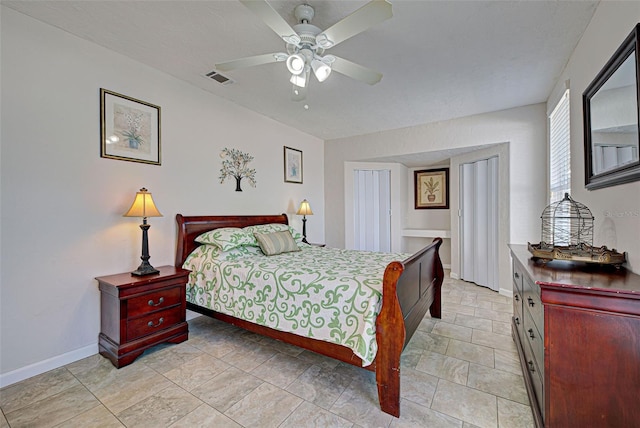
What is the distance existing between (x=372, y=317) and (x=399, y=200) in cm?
378

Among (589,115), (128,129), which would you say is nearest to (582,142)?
(589,115)

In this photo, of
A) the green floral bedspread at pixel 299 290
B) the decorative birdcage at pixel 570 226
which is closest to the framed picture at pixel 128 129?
the green floral bedspread at pixel 299 290

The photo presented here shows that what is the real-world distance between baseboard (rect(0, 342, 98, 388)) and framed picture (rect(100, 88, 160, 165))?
5.35ft

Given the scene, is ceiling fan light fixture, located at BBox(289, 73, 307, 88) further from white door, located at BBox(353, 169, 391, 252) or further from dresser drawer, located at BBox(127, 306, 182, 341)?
white door, located at BBox(353, 169, 391, 252)

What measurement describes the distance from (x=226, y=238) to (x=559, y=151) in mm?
3631

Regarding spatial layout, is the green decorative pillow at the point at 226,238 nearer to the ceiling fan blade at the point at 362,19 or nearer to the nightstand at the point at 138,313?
the nightstand at the point at 138,313

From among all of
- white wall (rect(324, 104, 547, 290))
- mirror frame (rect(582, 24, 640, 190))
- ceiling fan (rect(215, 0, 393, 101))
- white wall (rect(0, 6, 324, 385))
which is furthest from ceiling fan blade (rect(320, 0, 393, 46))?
white wall (rect(324, 104, 547, 290))

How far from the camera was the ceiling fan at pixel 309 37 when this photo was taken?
1436 millimetres

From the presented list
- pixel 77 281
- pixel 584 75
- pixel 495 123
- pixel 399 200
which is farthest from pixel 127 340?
pixel 495 123

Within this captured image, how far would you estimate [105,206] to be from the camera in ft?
7.77

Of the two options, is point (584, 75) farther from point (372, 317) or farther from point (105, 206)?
point (105, 206)

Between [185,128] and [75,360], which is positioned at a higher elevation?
[185,128]

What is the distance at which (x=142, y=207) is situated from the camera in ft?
7.61

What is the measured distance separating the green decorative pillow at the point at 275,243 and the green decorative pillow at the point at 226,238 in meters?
0.11
